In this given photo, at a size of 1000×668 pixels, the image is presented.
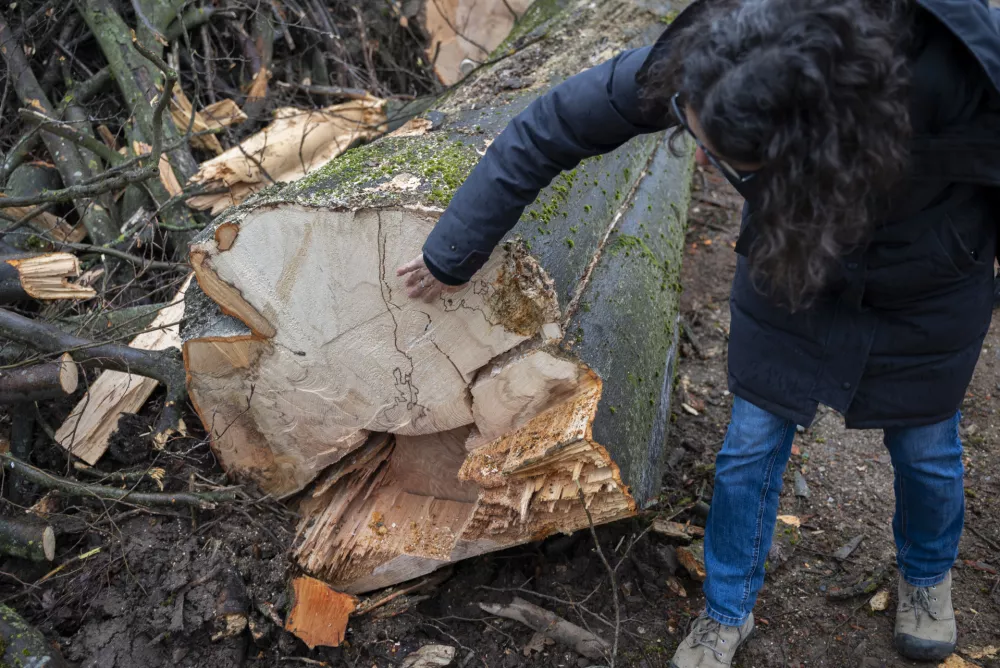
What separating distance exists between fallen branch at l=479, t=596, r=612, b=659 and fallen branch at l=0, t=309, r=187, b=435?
4.14 feet

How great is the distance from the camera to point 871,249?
1.53 m

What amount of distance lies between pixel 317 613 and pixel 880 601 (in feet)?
5.64

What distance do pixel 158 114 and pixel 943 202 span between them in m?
2.33

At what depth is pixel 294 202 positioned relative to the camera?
198cm

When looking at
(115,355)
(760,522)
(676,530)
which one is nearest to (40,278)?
(115,355)

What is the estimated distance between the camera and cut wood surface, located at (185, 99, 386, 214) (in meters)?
3.60

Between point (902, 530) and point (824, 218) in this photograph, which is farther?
point (902, 530)

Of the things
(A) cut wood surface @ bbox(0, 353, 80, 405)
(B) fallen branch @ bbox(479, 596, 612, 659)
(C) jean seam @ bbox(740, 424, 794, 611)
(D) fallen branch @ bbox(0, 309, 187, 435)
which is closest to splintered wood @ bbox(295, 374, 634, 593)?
(B) fallen branch @ bbox(479, 596, 612, 659)

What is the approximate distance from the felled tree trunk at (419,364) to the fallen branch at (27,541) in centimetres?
55

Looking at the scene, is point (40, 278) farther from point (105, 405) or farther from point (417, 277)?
point (417, 277)

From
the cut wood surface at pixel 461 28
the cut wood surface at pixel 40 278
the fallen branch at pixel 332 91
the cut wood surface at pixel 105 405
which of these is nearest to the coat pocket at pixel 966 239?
the cut wood surface at pixel 105 405

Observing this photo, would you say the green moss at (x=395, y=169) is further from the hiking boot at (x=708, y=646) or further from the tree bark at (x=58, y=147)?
the tree bark at (x=58, y=147)

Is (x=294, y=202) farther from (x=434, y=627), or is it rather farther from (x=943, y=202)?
(x=943, y=202)

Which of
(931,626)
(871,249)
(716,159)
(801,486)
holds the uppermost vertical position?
(716,159)
